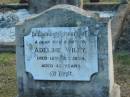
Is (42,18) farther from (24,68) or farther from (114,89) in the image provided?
(114,89)

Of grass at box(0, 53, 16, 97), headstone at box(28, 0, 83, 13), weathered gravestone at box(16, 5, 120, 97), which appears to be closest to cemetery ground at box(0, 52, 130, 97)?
grass at box(0, 53, 16, 97)

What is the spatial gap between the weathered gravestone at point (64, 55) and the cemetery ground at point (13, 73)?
1.16 m

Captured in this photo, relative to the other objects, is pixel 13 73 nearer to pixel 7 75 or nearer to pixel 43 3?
pixel 7 75

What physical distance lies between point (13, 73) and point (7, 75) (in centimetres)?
13

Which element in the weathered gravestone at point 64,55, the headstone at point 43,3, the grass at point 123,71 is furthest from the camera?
the headstone at point 43,3

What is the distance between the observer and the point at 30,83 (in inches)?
287

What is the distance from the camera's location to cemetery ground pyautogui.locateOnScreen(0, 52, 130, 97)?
846cm

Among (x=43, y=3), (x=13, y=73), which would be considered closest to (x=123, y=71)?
(x=13, y=73)

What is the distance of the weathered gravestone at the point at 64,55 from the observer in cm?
698

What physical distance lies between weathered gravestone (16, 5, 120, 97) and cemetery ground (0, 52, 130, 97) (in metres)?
1.16

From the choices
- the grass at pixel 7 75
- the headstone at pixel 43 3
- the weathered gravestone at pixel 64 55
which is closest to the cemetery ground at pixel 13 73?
the grass at pixel 7 75

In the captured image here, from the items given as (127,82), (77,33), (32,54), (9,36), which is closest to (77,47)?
(77,33)

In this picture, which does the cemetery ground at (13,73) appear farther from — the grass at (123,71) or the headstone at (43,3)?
the headstone at (43,3)

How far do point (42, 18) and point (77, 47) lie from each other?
60cm
